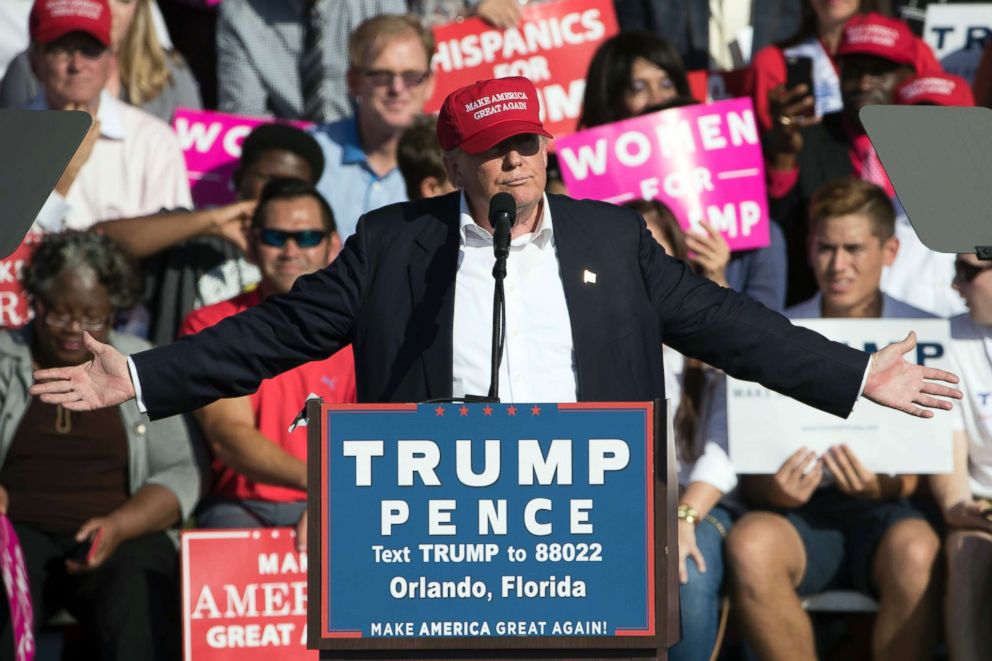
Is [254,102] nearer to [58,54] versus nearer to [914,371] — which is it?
[58,54]

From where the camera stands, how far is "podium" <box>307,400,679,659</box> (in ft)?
11.8

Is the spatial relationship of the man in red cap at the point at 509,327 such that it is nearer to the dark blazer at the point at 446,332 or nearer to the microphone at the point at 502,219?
the dark blazer at the point at 446,332

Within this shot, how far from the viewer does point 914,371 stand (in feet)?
13.7

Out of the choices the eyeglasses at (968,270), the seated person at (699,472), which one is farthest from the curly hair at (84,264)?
the eyeglasses at (968,270)

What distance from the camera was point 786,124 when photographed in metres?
7.16

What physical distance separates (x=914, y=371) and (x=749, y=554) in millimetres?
1832

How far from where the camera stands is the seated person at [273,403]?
6.00 meters

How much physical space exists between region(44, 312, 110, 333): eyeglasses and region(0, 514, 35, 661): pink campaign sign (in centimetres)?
76

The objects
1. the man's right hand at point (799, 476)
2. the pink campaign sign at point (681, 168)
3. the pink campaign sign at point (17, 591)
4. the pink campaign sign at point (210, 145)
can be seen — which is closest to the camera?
the pink campaign sign at point (17, 591)

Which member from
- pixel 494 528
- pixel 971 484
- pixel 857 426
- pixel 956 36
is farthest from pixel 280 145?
pixel 494 528

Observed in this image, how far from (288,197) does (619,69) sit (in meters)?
1.68

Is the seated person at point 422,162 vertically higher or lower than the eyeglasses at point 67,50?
lower

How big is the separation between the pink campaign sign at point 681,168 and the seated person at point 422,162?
50 cm

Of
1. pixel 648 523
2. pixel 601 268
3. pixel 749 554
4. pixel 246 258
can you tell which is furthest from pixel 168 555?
pixel 648 523
